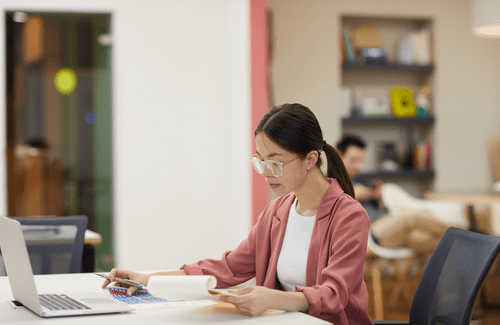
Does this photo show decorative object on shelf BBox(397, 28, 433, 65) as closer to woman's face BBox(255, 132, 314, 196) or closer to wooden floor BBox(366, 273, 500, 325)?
wooden floor BBox(366, 273, 500, 325)

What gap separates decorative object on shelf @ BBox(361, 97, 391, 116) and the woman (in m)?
3.95

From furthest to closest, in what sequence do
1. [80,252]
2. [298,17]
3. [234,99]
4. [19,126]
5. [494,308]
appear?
[298,17] → [19,126] → [234,99] → [494,308] → [80,252]

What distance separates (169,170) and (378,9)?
2745mm

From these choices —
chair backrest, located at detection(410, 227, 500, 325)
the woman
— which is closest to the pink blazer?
the woman

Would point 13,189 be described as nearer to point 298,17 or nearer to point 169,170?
point 169,170

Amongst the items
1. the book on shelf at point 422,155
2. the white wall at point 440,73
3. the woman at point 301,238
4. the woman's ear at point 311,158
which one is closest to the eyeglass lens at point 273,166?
the woman at point 301,238

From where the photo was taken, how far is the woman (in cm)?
145

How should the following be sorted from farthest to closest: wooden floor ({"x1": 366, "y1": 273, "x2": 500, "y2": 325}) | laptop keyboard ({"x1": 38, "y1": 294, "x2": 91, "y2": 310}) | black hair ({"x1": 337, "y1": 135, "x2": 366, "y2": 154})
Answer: black hair ({"x1": 337, "y1": 135, "x2": 366, "y2": 154}), wooden floor ({"x1": 366, "y1": 273, "x2": 500, "y2": 325}), laptop keyboard ({"x1": 38, "y1": 294, "x2": 91, "y2": 310})

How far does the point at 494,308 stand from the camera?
434cm

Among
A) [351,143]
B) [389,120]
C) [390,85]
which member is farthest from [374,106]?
[351,143]

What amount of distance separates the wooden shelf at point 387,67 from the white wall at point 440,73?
0.12m

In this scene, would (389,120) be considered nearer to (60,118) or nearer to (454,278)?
(60,118)

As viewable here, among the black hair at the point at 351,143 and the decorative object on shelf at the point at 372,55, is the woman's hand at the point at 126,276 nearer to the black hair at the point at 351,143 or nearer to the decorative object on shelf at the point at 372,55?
the black hair at the point at 351,143

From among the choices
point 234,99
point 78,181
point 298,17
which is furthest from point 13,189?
point 298,17
